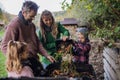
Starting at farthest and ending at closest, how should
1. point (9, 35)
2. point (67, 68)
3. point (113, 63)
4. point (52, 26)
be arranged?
1. point (113, 63)
2. point (52, 26)
3. point (9, 35)
4. point (67, 68)

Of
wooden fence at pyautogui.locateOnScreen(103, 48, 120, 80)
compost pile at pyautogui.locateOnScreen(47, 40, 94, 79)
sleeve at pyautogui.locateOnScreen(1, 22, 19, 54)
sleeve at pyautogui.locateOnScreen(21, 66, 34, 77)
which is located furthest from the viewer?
wooden fence at pyautogui.locateOnScreen(103, 48, 120, 80)

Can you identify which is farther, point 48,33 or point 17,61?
point 48,33

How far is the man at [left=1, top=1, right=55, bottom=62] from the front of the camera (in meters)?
4.54

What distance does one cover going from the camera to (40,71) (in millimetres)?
4418

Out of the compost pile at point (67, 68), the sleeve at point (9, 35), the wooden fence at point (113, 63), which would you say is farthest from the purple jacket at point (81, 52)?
the sleeve at point (9, 35)

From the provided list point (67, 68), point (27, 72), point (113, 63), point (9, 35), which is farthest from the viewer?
point (113, 63)

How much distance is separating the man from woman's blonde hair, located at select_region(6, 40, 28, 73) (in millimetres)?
402

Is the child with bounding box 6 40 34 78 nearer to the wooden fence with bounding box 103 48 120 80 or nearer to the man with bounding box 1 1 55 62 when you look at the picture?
the man with bounding box 1 1 55 62

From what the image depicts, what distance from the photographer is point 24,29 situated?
478 cm

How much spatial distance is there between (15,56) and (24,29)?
0.82 m

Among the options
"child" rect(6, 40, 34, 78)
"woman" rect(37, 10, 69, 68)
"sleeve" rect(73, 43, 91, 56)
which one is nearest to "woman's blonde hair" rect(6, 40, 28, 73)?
"child" rect(6, 40, 34, 78)

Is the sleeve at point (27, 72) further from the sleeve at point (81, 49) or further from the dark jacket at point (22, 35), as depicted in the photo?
the sleeve at point (81, 49)

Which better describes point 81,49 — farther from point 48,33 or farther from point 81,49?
point 48,33

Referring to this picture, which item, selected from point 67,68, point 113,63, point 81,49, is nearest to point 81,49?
point 81,49
